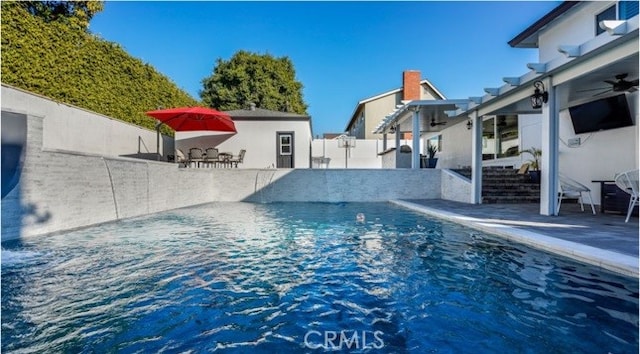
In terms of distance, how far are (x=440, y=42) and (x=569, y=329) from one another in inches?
603

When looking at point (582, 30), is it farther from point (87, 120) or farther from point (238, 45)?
point (238, 45)

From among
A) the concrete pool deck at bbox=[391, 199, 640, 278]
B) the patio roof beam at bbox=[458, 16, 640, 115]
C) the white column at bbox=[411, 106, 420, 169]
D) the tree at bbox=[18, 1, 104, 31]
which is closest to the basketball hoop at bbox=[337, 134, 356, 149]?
the white column at bbox=[411, 106, 420, 169]

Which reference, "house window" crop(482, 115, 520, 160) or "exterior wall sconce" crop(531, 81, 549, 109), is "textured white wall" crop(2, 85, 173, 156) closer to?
"exterior wall sconce" crop(531, 81, 549, 109)

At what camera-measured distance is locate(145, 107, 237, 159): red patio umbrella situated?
12453 millimetres

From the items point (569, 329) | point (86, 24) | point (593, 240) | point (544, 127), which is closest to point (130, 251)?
point (569, 329)

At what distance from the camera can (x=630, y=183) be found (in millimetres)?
6246

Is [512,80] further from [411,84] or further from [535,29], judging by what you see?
[411,84]

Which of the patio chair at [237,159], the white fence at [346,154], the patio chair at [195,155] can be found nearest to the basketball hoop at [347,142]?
the white fence at [346,154]

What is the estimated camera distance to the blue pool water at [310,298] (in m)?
2.39

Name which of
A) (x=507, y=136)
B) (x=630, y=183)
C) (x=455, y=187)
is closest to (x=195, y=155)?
(x=455, y=187)

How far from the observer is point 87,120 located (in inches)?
410

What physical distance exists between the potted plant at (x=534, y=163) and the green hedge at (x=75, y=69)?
15.0m

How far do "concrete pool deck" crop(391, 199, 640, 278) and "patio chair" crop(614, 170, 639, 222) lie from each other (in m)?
0.35

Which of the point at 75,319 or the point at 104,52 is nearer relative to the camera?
the point at 75,319
